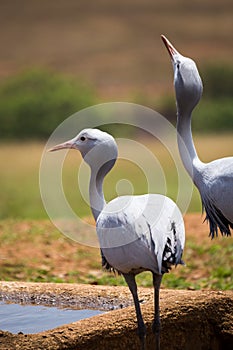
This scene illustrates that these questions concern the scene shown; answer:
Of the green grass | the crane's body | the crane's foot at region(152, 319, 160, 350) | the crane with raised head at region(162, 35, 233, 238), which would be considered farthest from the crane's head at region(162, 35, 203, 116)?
the green grass

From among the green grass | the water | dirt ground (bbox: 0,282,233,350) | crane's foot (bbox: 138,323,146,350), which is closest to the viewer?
dirt ground (bbox: 0,282,233,350)

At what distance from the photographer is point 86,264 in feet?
24.7

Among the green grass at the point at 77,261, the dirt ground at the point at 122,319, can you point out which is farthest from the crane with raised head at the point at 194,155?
the green grass at the point at 77,261

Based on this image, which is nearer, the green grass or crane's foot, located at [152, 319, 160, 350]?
crane's foot, located at [152, 319, 160, 350]

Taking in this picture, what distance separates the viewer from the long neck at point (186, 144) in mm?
4480

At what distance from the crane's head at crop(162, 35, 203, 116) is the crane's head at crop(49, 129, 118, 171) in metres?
0.59

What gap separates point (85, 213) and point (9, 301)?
219 inches

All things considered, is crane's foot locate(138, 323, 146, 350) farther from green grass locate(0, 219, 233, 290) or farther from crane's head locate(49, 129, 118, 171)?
green grass locate(0, 219, 233, 290)

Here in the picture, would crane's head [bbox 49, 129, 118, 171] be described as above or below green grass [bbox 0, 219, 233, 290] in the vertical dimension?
above

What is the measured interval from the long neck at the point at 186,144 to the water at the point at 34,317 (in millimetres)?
971

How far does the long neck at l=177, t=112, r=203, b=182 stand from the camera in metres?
4.48

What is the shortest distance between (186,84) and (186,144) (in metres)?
0.33

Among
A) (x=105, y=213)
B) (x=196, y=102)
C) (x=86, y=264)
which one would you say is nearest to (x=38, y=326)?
(x=105, y=213)

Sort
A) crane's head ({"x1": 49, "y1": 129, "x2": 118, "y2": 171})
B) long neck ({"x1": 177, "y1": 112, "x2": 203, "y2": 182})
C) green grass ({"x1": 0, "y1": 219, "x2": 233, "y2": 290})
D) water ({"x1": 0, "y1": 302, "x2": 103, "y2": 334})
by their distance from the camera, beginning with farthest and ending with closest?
green grass ({"x1": 0, "y1": 219, "x2": 233, "y2": 290})
long neck ({"x1": 177, "y1": 112, "x2": 203, "y2": 182})
water ({"x1": 0, "y1": 302, "x2": 103, "y2": 334})
crane's head ({"x1": 49, "y1": 129, "x2": 118, "y2": 171})
